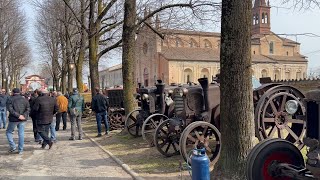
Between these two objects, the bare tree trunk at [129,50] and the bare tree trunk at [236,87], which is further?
the bare tree trunk at [129,50]

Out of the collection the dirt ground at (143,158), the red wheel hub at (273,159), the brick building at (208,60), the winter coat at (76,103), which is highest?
the brick building at (208,60)

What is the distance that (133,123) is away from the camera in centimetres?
1307

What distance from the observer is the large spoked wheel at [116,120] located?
50.6 feet

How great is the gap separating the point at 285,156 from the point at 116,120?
11.0 meters

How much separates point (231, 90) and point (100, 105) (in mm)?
8263

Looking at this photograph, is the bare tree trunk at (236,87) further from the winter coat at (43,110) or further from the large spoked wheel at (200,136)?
the winter coat at (43,110)

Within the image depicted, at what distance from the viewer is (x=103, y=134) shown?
14.5 m

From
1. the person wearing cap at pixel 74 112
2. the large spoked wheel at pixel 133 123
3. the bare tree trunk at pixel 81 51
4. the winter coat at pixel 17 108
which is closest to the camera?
the winter coat at pixel 17 108

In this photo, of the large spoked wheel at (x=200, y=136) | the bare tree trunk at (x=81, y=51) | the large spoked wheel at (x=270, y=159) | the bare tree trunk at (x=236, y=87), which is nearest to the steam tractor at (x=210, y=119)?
the large spoked wheel at (x=200, y=136)

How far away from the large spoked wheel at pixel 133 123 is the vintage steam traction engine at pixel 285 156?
25.1 feet

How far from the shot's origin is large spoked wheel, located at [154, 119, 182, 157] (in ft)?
29.3

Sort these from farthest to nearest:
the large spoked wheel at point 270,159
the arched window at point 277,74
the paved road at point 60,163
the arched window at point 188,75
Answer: the arched window at point 277,74
the arched window at point 188,75
the paved road at point 60,163
the large spoked wheel at point 270,159

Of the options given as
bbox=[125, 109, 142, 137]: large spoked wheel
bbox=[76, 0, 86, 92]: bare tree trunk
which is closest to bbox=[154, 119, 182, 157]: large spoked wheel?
bbox=[125, 109, 142, 137]: large spoked wheel

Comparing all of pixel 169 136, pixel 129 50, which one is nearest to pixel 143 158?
pixel 169 136
